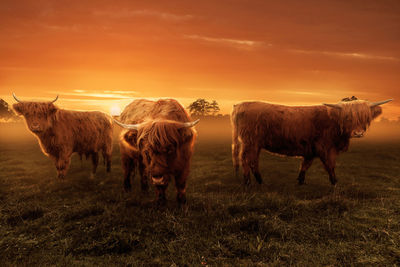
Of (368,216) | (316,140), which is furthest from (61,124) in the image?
(368,216)

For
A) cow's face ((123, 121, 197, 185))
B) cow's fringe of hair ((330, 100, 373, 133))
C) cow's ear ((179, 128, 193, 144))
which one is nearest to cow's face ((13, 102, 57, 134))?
cow's face ((123, 121, 197, 185))

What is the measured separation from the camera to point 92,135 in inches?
312

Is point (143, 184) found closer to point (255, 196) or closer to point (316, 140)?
point (255, 196)

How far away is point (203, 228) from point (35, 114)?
17.9ft

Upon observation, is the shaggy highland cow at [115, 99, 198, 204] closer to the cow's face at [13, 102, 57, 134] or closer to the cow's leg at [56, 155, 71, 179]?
the cow's face at [13, 102, 57, 134]

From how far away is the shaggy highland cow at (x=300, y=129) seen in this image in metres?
5.85

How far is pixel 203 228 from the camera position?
3.53 meters

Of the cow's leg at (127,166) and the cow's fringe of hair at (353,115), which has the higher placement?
the cow's fringe of hair at (353,115)

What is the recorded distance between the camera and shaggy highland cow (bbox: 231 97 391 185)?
585cm

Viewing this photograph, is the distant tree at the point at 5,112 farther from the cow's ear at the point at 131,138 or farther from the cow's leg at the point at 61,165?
the cow's ear at the point at 131,138

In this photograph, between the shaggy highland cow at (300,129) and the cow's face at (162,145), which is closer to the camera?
the cow's face at (162,145)

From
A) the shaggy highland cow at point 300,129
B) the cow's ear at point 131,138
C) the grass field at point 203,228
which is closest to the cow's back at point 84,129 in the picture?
the grass field at point 203,228

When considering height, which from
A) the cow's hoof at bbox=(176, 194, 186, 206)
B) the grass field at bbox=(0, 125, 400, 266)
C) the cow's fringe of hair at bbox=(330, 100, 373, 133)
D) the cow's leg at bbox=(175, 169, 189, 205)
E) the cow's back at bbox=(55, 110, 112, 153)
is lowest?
the grass field at bbox=(0, 125, 400, 266)

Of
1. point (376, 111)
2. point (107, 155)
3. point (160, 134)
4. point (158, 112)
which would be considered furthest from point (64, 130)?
point (376, 111)
